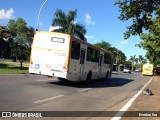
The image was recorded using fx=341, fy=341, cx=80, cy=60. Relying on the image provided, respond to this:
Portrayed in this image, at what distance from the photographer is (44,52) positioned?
21.3 metres

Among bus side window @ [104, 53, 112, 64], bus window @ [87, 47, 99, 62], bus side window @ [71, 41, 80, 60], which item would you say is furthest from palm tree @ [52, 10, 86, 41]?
bus side window @ [71, 41, 80, 60]

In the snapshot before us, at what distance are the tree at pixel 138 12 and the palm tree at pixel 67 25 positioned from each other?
42.3 m

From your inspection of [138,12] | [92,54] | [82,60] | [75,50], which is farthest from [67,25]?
[138,12]

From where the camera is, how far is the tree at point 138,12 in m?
12.6

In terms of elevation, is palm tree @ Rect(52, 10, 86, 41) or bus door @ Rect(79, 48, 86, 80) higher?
palm tree @ Rect(52, 10, 86, 41)

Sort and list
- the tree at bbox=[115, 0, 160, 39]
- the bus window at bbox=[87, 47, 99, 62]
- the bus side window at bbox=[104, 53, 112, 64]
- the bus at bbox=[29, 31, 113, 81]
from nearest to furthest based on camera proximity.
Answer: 1. the tree at bbox=[115, 0, 160, 39]
2. the bus at bbox=[29, 31, 113, 81]
3. the bus window at bbox=[87, 47, 99, 62]
4. the bus side window at bbox=[104, 53, 112, 64]

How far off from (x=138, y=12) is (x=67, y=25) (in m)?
44.3

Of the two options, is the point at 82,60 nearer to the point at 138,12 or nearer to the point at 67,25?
the point at 138,12

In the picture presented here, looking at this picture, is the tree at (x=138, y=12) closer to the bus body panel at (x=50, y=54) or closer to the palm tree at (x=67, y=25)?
the bus body panel at (x=50, y=54)

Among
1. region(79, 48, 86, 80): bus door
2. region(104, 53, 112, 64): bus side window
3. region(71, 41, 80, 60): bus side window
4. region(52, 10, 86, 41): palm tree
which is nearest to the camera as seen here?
region(71, 41, 80, 60): bus side window

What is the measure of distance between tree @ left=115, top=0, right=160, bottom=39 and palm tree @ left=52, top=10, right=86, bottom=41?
42339 millimetres

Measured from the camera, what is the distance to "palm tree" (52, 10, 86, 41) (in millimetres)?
56281

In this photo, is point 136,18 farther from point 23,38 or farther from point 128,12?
point 23,38

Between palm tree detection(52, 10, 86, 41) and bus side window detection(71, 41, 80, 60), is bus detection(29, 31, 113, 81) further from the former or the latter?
palm tree detection(52, 10, 86, 41)
